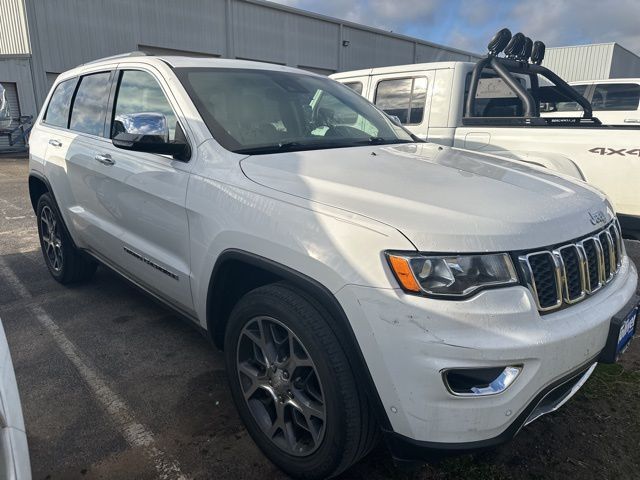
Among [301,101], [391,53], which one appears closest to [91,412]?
[301,101]

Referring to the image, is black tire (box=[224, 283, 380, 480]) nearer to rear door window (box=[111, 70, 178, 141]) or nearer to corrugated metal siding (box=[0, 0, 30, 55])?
rear door window (box=[111, 70, 178, 141])

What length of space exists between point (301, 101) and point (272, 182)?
1.20 metres

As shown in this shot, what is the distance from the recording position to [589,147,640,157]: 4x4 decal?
13.2 ft

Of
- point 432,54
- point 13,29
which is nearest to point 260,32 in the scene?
point 13,29

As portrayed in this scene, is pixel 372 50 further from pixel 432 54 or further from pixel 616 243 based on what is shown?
pixel 616 243

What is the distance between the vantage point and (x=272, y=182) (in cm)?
213

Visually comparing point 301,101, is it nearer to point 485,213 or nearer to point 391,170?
point 391,170

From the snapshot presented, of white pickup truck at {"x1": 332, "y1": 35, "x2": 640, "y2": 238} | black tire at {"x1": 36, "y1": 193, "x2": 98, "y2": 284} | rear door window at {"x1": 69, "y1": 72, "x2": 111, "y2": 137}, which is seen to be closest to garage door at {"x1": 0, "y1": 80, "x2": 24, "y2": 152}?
black tire at {"x1": 36, "y1": 193, "x2": 98, "y2": 284}

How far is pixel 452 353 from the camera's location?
63.2 inches

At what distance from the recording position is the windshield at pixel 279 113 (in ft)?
8.57

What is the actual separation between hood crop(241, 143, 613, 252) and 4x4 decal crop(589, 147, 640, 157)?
1.92 m

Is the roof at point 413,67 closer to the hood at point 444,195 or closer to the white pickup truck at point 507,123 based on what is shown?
the white pickup truck at point 507,123

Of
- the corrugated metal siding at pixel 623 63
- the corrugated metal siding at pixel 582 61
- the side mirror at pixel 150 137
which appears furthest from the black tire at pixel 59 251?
the corrugated metal siding at pixel 623 63

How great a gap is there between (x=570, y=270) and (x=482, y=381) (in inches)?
23.3
